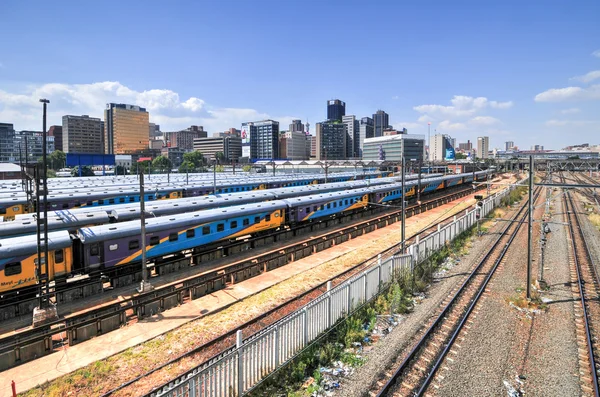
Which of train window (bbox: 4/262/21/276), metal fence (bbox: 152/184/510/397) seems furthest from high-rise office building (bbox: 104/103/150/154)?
metal fence (bbox: 152/184/510/397)

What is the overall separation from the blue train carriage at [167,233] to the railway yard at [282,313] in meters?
0.10

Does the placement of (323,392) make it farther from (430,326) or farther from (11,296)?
(11,296)

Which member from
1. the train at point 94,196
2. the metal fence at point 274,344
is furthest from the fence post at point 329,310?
the train at point 94,196

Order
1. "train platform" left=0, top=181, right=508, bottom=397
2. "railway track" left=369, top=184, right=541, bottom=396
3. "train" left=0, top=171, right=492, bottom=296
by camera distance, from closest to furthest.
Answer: "railway track" left=369, top=184, right=541, bottom=396
"train platform" left=0, top=181, right=508, bottom=397
"train" left=0, top=171, right=492, bottom=296

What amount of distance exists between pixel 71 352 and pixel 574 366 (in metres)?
18.5

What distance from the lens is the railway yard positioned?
11453 mm

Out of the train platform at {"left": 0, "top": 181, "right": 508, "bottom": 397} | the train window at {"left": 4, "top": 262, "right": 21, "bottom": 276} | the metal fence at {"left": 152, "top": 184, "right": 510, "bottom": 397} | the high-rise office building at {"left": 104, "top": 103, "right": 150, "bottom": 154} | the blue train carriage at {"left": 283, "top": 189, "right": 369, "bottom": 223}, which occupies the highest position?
the high-rise office building at {"left": 104, "top": 103, "right": 150, "bottom": 154}

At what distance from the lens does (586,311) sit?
16.8 m

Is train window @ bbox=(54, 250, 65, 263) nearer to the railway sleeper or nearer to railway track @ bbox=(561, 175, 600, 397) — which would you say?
the railway sleeper

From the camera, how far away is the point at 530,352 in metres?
13.2

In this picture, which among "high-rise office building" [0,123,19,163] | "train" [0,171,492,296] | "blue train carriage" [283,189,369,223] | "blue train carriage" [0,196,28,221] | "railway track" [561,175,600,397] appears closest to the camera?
"railway track" [561,175,600,397]

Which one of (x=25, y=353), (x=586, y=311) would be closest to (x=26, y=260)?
(x=25, y=353)

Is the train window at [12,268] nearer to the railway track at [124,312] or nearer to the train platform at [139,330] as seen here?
the railway track at [124,312]

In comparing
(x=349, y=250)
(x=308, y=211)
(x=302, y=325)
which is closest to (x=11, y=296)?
Result: (x=302, y=325)
